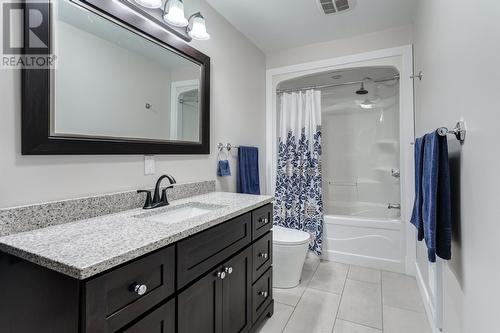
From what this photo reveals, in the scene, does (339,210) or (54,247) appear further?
(339,210)

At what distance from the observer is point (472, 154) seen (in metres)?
1.00

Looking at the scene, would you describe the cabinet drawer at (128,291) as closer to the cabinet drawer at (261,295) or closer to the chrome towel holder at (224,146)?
the cabinet drawer at (261,295)

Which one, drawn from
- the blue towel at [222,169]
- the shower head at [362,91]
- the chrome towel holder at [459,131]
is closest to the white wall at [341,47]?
the shower head at [362,91]

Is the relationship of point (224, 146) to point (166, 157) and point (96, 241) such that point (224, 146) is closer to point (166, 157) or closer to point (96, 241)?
point (166, 157)

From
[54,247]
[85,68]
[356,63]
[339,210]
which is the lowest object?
[339,210]

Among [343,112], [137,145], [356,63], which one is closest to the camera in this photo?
[137,145]

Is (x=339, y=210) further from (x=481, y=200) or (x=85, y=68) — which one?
(x=85, y=68)

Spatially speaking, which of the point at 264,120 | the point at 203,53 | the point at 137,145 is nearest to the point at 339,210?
the point at 264,120

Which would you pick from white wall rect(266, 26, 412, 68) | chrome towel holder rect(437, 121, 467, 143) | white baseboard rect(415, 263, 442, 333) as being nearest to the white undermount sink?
chrome towel holder rect(437, 121, 467, 143)

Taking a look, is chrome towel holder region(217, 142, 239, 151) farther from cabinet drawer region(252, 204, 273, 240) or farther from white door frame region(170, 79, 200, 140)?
cabinet drawer region(252, 204, 273, 240)

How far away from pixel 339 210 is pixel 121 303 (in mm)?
3480

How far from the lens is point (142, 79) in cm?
157

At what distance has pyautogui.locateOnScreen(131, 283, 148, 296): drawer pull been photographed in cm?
82

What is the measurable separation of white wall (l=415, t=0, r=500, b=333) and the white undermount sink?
1.23 metres
